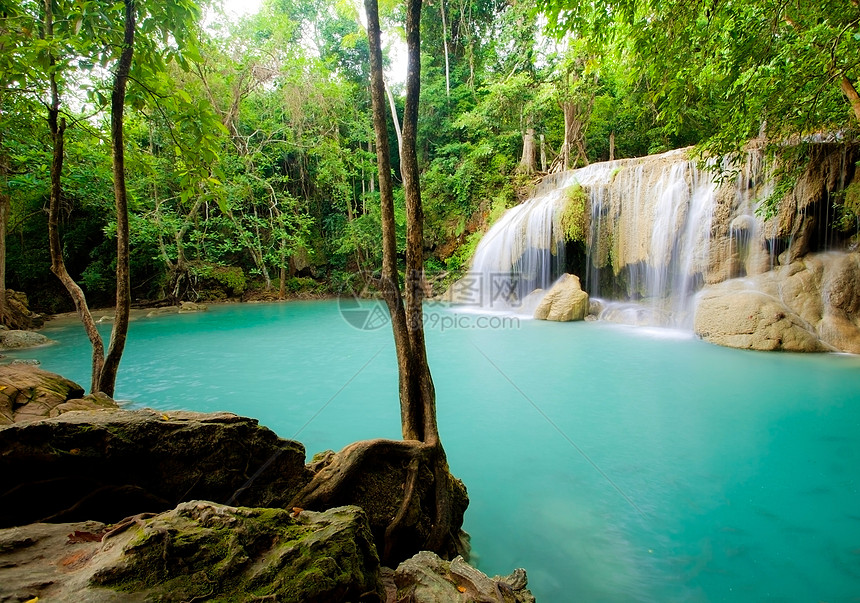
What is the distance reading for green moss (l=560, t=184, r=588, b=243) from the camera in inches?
440

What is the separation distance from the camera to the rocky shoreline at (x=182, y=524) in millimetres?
1159

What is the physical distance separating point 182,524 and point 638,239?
1138 centimetres

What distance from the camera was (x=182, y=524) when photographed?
132cm

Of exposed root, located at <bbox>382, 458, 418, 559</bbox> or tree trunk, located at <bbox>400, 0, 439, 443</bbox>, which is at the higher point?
tree trunk, located at <bbox>400, 0, 439, 443</bbox>

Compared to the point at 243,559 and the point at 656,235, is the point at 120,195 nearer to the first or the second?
the point at 243,559

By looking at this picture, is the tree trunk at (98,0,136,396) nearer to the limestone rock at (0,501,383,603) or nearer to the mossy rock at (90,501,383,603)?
the limestone rock at (0,501,383,603)

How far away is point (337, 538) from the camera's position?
1421mm

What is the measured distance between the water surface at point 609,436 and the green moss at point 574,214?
3.44m

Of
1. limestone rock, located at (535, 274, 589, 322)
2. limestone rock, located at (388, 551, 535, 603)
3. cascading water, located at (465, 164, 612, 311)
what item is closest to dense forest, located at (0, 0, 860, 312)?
cascading water, located at (465, 164, 612, 311)

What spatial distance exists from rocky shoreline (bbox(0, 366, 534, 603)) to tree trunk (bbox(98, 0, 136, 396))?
199cm

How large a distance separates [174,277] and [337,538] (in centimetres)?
1558

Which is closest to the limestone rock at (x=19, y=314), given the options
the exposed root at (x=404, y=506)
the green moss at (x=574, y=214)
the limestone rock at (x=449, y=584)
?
the exposed root at (x=404, y=506)

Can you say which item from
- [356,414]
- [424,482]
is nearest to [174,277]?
[356,414]

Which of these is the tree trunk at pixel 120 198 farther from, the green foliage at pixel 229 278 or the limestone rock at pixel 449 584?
the green foliage at pixel 229 278
